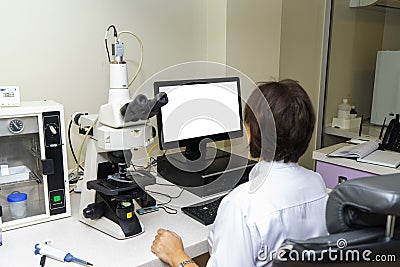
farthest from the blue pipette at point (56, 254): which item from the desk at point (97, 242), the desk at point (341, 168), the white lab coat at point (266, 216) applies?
the desk at point (341, 168)

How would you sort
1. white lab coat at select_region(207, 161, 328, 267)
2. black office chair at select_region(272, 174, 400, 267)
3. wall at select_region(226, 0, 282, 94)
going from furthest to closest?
wall at select_region(226, 0, 282, 94) < white lab coat at select_region(207, 161, 328, 267) < black office chair at select_region(272, 174, 400, 267)

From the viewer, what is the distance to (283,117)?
1085mm

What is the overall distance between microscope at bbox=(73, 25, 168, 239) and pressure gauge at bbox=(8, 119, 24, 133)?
0.23m

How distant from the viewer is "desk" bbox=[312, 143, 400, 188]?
79.1 inches

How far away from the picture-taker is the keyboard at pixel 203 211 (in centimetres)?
140

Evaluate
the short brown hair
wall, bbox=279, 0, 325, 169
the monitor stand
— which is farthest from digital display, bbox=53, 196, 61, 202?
wall, bbox=279, 0, 325, 169

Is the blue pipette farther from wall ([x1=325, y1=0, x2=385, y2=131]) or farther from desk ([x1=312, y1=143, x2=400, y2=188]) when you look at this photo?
wall ([x1=325, y1=0, x2=385, y2=131])

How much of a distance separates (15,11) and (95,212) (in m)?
0.93

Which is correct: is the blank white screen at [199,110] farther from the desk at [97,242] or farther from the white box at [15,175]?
the white box at [15,175]

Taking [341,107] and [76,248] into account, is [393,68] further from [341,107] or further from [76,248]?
[76,248]

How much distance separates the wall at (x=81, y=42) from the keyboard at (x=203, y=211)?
0.72 m

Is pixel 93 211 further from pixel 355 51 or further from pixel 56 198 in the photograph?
pixel 355 51

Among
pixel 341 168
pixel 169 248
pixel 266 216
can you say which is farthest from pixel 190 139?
pixel 341 168

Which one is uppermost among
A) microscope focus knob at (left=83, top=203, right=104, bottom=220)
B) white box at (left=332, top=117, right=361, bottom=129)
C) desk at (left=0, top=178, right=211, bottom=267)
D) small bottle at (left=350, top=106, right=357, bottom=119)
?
small bottle at (left=350, top=106, right=357, bottom=119)
